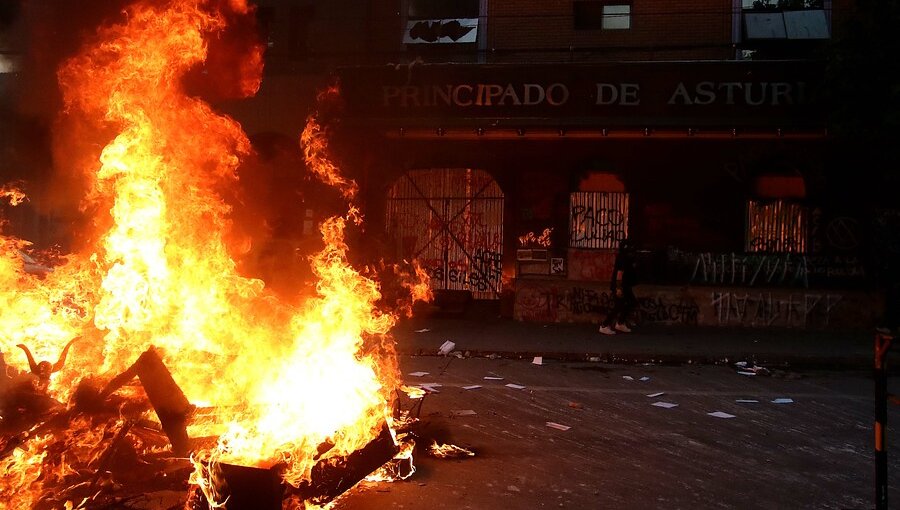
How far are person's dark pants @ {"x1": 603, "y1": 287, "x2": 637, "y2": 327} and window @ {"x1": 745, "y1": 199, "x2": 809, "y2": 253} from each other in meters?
2.89

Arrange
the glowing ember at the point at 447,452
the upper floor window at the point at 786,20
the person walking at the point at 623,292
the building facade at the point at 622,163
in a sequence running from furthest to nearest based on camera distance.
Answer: the upper floor window at the point at 786,20 → the building facade at the point at 622,163 → the person walking at the point at 623,292 → the glowing ember at the point at 447,452

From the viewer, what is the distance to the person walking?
11.6m

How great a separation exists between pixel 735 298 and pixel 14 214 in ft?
54.6

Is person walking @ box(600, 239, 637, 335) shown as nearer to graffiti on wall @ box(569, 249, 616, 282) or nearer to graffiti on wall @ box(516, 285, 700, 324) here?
graffiti on wall @ box(516, 285, 700, 324)

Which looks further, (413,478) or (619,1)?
(619,1)

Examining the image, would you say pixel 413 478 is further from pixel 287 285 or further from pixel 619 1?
pixel 619 1

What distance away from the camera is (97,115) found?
10.0 m

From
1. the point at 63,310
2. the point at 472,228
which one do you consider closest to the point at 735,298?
the point at 472,228

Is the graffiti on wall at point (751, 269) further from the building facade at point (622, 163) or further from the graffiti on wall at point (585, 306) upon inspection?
the graffiti on wall at point (585, 306)

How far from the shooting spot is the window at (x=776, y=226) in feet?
42.0

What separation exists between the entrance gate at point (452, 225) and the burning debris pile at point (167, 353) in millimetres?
6189

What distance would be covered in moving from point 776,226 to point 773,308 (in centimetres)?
161

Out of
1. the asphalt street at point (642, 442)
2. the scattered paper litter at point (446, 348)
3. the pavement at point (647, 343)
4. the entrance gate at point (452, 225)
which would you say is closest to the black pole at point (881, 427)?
the asphalt street at point (642, 442)

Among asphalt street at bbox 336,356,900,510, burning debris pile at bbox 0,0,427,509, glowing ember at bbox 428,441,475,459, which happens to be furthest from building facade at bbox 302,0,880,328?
glowing ember at bbox 428,441,475,459
